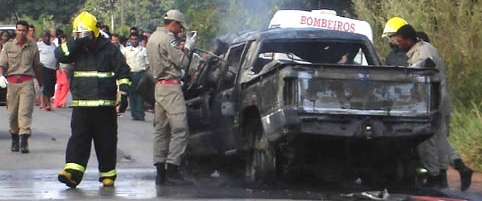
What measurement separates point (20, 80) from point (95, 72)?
16.3 feet

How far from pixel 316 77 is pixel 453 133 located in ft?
15.7

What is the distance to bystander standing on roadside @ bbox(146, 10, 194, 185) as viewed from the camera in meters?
12.0

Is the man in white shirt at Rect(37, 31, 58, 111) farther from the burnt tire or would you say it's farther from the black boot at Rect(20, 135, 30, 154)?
the burnt tire

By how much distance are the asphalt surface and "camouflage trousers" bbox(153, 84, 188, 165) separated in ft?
1.06

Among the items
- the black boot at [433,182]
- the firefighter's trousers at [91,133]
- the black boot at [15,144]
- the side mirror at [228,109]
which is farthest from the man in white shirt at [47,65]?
the black boot at [433,182]

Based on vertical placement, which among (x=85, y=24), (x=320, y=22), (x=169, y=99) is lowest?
(x=169, y=99)

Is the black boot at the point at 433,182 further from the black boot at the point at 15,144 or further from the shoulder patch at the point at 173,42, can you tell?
the black boot at the point at 15,144

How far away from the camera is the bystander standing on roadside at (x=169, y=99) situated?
39.4ft

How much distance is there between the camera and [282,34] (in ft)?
41.0

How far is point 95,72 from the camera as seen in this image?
38.1 feet

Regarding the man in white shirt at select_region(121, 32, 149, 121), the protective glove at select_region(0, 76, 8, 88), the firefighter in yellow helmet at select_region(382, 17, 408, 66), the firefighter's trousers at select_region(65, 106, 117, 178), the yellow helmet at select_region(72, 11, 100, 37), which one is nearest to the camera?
the yellow helmet at select_region(72, 11, 100, 37)

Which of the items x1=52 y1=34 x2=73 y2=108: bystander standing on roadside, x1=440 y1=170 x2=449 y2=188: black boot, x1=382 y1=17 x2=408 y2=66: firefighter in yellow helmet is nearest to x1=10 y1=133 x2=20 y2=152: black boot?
x1=382 y1=17 x2=408 y2=66: firefighter in yellow helmet

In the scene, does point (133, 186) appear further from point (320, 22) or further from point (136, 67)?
point (136, 67)

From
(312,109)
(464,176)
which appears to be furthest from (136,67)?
(312,109)
